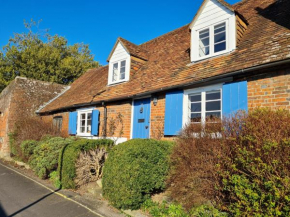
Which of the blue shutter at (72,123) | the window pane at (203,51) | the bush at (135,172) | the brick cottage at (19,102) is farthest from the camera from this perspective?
the brick cottage at (19,102)

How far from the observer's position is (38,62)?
27.1 metres

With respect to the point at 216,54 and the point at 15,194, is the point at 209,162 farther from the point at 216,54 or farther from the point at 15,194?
the point at 15,194

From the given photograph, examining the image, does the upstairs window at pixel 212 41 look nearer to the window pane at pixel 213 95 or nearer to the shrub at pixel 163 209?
the window pane at pixel 213 95

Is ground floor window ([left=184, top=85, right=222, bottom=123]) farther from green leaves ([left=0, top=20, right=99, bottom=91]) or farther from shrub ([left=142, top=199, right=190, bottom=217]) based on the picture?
green leaves ([left=0, top=20, right=99, bottom=91])

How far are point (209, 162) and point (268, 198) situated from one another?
4.33 feet

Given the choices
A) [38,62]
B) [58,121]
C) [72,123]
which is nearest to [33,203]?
[72,123]

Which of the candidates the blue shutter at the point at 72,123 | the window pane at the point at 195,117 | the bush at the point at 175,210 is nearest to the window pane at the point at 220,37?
the window pane at the point at 195,117

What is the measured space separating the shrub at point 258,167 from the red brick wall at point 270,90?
1.39 metres

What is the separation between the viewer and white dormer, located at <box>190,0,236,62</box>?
23.4 ft

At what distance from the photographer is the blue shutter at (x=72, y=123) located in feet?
40.5

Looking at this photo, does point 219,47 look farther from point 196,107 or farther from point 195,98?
point 196,107

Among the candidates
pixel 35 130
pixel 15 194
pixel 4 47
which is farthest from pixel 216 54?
pixel 4 47

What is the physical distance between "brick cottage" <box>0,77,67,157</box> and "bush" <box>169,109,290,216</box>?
14417 mm

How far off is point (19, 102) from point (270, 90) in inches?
641
